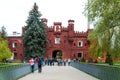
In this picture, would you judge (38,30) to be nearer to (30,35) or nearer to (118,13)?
(30,35)

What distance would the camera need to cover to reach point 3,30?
111625 millimetres

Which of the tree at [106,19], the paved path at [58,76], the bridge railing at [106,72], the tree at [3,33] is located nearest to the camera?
the bridge railing at [106,72]

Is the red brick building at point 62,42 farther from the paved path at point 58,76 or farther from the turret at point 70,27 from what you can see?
the paved path at point 58,76

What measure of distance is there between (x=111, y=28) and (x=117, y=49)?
3.77m

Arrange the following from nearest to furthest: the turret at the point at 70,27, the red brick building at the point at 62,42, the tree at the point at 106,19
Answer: the tree at the point at 106,19 < the red brick building at the point at 62,42 < the turret at the point at 70,27

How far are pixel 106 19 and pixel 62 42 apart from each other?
74.7 meters

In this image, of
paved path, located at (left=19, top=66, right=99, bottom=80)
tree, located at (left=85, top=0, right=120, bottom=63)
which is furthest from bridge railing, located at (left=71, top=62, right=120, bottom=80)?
tree, located at (left=85, top=0, right=120, bottom=63)

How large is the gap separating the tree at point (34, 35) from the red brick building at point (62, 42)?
1278 centimetres

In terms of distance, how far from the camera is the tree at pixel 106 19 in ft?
103

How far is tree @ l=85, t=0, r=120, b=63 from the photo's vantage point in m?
31.5

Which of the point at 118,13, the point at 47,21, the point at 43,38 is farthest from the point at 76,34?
the point at 118,13

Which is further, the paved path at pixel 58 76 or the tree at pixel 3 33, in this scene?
the tree at pixel 3 33

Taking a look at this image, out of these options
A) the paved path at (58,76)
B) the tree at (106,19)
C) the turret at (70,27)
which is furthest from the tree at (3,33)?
the tree at (106,19)

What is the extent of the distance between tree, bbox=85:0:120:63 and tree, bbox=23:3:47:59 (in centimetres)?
4926
